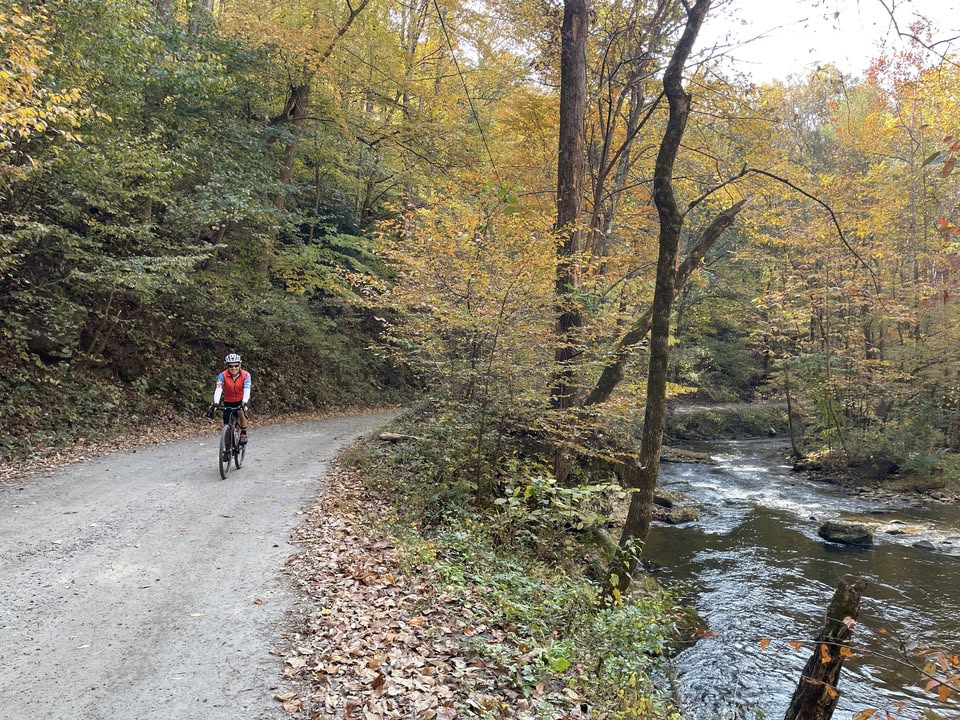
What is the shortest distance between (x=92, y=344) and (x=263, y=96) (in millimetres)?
8999

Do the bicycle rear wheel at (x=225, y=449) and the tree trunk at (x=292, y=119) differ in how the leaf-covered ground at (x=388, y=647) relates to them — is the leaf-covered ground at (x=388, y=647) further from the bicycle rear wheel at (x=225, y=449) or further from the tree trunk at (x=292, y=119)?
the tree trunk at (x=292, y=119)

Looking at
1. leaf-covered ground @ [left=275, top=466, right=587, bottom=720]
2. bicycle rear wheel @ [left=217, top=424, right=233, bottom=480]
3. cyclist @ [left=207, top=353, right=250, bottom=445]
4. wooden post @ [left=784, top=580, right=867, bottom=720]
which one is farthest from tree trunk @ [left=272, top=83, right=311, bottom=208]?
wooden post @ [left=784, top=580, right=867, bottom=720]

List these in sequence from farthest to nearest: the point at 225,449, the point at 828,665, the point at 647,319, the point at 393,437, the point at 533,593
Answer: the point at 393,437 → the point at 225,449 → the point at 647,319 → the point at 533,593 → the point at 828,665

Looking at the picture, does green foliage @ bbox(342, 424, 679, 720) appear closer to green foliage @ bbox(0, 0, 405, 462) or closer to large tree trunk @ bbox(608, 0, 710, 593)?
large tree trunk @ bbox(608, 0, 710, 593)

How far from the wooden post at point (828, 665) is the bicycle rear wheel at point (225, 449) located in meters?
8.34

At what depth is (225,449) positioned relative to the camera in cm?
930

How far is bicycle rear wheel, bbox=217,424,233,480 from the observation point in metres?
9.21

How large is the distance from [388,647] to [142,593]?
2458 millimetres

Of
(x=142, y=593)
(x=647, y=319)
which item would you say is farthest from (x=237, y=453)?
(x=647, y=319)

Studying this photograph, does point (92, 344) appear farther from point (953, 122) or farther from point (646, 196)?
point (953, 122)

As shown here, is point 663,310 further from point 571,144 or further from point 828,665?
point 571,144

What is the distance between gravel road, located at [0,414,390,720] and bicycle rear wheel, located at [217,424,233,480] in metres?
0.17

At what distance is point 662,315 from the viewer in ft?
23.0

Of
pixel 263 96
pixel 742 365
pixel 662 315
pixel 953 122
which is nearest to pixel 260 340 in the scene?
pixel 263 96
